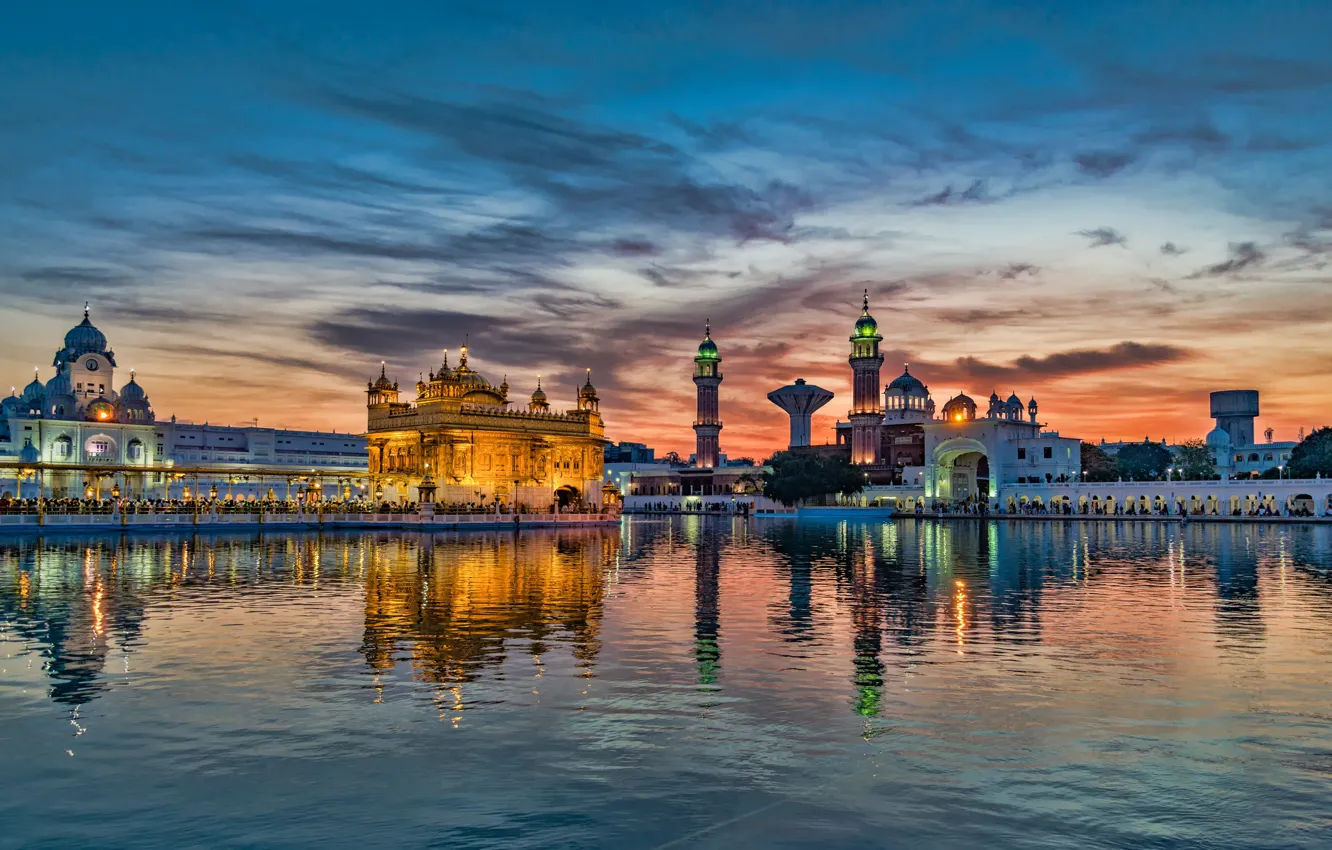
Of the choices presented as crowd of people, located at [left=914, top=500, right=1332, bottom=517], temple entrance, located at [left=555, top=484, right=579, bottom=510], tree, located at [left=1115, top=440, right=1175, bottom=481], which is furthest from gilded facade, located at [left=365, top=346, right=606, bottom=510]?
tree, located at [left=1115, top=440, right=1175, bottom=481]

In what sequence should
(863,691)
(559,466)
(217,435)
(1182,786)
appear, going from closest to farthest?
(1182,786) → (863,691) → (559,466) → (217,435)

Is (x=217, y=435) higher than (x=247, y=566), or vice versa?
(x=217, y=435)

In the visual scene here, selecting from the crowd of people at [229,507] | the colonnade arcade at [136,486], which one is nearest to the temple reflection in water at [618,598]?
the crowd of people at [229,507]

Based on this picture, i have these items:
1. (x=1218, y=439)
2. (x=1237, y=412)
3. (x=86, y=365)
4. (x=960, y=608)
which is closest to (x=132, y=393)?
(x=86, y=365)

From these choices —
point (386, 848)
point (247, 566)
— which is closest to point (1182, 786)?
point (386, 848)

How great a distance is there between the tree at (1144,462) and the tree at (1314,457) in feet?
63.1

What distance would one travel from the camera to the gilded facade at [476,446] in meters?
73.3

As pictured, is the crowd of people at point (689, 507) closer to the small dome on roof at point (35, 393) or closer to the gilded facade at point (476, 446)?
the gilded facade at point (476, 446)

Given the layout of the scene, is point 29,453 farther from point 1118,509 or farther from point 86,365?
point 1118,509

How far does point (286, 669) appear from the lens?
14609 mm

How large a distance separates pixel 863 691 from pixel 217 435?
5541 inches

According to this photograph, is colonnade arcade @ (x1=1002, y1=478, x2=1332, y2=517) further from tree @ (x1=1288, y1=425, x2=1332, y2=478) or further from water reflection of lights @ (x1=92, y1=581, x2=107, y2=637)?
water reflection of lights @ (x1=92, y1=581, x2=107, y2=637)

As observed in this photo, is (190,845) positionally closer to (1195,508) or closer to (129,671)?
(129,671)

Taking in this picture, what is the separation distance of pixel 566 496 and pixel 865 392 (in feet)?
237
